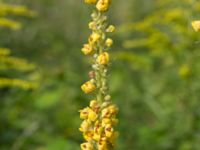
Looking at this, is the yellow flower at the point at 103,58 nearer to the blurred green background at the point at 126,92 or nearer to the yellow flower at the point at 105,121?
the yellow flower at the point at 105,121

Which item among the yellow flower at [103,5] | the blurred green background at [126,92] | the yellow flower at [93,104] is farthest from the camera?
the blurred green background at [126,92]

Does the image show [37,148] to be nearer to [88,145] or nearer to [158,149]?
[158,149]

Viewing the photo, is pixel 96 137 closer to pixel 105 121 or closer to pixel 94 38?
pixel 105 121

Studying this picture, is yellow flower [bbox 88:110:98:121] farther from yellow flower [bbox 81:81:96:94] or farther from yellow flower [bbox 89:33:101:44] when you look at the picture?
yellow flower [bbox 89:33:101:44]

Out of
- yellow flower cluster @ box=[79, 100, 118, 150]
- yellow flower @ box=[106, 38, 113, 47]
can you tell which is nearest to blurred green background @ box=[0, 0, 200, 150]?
yellow flower @ box=[106, 38, 113, 47]

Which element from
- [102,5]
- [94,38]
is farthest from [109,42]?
[102,5]

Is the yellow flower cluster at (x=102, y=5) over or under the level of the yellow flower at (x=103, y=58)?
over

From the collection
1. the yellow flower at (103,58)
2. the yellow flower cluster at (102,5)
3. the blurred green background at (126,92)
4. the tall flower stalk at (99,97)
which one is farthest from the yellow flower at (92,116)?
the blurred green background at (126,92)

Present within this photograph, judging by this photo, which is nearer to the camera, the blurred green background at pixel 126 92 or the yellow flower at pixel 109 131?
the yellow flower at pixel 109 131
